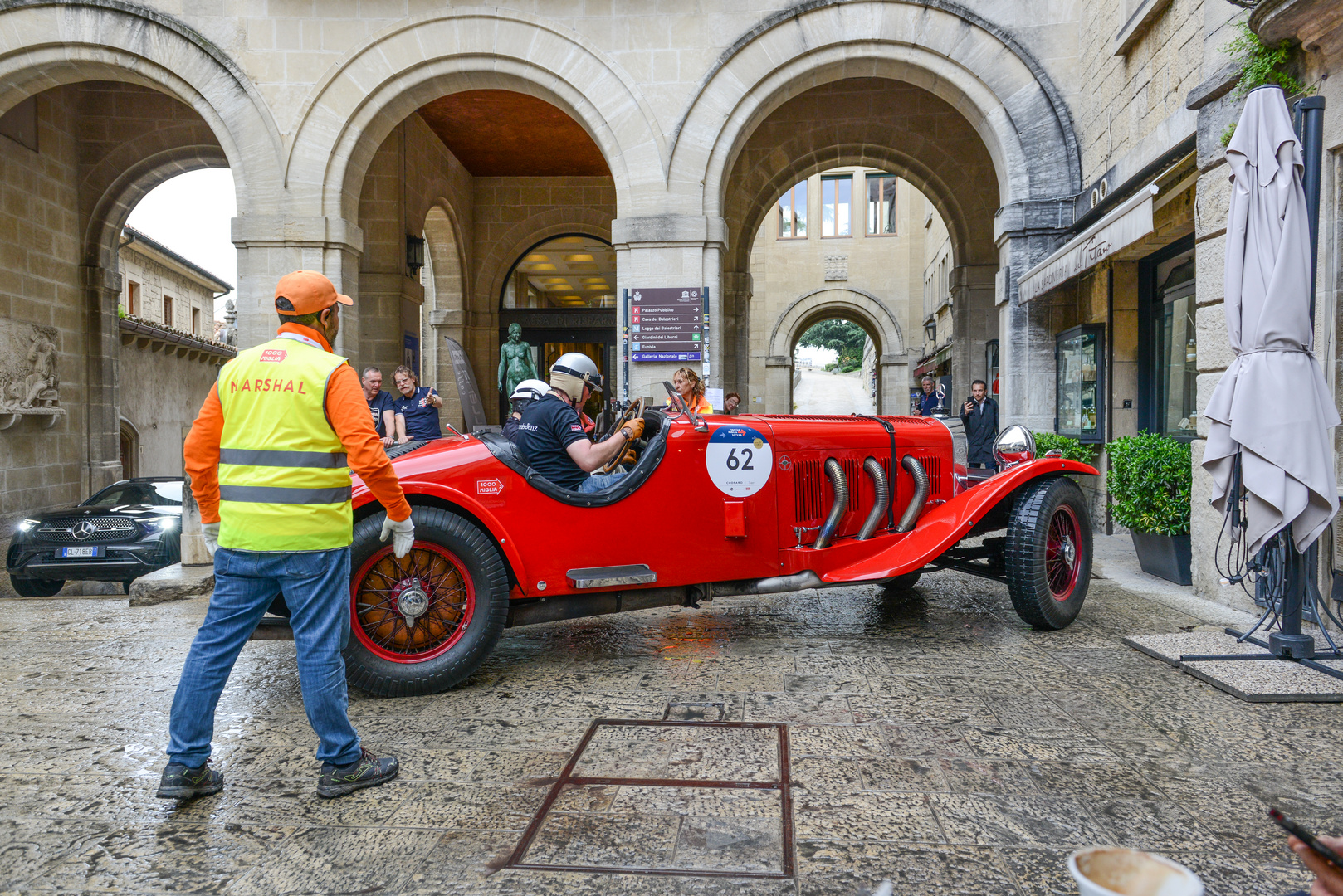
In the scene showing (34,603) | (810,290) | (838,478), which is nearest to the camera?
(838,478)

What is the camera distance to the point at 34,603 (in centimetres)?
632

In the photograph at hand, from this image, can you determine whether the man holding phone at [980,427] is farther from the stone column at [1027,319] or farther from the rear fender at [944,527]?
the rear fender at [944,527]

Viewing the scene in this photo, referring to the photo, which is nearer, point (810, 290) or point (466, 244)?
point (466, 244)

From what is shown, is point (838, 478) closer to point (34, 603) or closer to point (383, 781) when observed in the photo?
point (383, 781)

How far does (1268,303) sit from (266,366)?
4425 mm

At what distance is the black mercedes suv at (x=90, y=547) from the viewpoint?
762cm

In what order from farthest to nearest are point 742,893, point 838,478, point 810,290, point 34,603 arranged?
point 810,290
point 34,603
point 838,478
point 742,893

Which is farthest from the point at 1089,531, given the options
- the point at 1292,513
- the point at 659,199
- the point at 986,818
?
the point at 659,199

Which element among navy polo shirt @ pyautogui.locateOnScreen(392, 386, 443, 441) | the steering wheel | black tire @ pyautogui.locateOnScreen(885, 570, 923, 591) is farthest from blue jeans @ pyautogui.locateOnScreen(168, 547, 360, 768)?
navy polo shirt @ pyautogui.locateOnScreen(392, 386, 443, 441)

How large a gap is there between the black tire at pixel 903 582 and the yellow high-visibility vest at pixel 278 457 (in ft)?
13.5

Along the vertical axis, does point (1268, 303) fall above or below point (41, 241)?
below

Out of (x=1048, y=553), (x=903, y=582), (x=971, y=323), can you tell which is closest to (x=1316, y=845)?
(x=1048, y=553)

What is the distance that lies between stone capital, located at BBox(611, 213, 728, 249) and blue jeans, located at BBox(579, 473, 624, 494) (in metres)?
5.26

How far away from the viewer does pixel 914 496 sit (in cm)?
503
